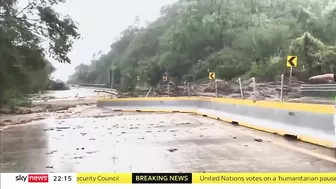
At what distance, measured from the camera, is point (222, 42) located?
4895mm

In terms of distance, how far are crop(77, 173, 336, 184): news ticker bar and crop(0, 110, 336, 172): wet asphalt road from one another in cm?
9

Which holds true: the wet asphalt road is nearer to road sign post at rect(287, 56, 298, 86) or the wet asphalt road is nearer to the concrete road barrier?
the concrete road barrier

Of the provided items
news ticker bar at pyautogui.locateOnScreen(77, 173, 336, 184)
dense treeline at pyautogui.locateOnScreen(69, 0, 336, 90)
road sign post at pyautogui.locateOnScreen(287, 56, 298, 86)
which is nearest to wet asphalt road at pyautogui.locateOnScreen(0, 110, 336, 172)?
news ticker bar at pyautogui.locateOnScreen(77, 173, 336, 184)

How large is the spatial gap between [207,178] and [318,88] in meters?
1.59

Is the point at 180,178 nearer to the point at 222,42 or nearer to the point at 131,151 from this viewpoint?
the point at 131,151

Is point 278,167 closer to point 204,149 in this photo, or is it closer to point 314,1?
point 204,149

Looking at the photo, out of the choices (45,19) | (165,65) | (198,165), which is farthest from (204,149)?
(45,19)

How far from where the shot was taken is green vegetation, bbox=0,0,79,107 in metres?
4.21

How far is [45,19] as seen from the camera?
4.36m

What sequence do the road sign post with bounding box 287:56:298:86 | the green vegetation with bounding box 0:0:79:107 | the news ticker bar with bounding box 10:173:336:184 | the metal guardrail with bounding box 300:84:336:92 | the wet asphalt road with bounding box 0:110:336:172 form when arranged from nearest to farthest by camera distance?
1. the news ticker bar with bounding box 10:173:336:184
2. the green vegetation with bounding box 0:0:79:107
3. the wet asphalt road with bounding box 0:110:336:172
4. the metal guardrail with bounding box 300:84:336:92
5. the road sign post with bounding box 287:56:298:86

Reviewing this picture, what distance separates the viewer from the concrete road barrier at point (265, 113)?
520 cm

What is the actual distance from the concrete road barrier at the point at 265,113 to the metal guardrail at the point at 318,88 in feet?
0.70

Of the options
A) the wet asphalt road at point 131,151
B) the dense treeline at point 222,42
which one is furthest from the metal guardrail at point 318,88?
the wet asphalt road at point 131,151

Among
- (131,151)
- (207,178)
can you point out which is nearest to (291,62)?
(207,178)
